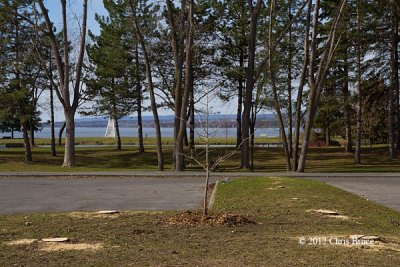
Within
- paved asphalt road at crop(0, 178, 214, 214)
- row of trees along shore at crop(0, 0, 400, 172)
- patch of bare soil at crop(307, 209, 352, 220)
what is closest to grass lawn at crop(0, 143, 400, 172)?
row of trees along shore at crop(0, 0, 400, 172)

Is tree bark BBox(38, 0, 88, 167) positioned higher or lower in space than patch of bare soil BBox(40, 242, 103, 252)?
higher

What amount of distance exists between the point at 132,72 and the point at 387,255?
120 ft

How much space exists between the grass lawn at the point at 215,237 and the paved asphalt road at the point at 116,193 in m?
1.70

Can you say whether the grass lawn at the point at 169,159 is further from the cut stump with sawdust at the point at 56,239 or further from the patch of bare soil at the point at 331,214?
the cut stump with sawdust at the point at 56,239

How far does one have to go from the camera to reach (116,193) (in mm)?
14891

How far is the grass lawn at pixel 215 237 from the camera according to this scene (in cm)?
588

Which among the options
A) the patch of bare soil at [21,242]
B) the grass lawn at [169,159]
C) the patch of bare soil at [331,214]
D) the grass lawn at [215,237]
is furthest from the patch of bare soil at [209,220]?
the grass lawn at [169,159]

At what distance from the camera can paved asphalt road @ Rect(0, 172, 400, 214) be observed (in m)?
11.8

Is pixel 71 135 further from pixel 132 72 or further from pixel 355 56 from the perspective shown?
pixel 355 56

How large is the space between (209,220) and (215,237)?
3.84 feet

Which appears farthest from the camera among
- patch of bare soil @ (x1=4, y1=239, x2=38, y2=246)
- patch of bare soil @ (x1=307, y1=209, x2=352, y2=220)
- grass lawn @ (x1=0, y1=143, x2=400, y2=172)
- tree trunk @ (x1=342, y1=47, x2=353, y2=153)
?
tree trunk @ (x1=342, y1=47, x2=353, y2=153)

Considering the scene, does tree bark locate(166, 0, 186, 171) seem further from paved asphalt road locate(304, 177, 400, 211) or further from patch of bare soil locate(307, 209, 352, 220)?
patch of bare soil locate(307, 209, 352, 220)

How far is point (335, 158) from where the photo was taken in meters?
37.1

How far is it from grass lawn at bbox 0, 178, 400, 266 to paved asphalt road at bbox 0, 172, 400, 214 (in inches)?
67.0
